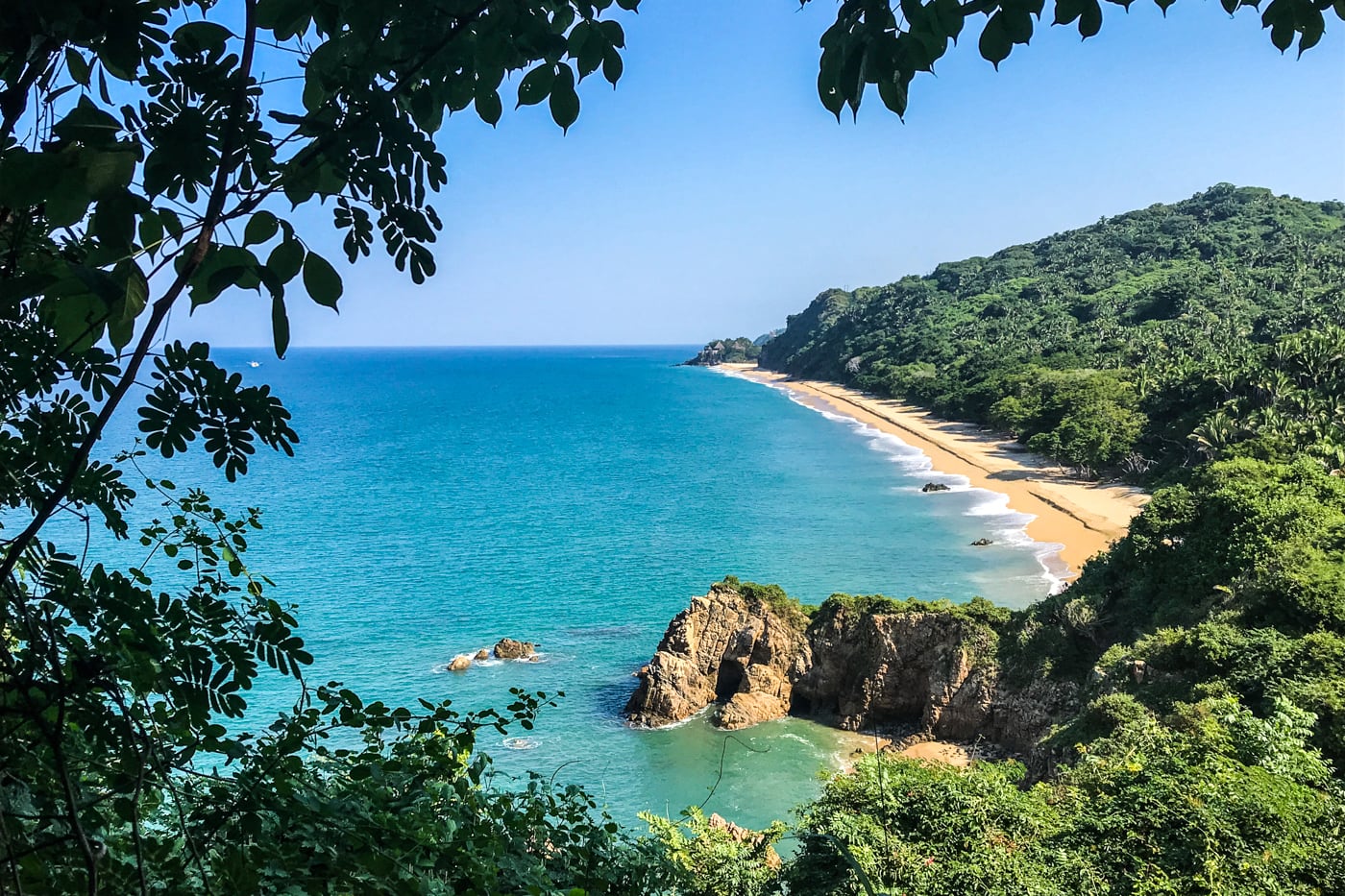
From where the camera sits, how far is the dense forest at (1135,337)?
37031mm

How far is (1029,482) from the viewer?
45.6 meters

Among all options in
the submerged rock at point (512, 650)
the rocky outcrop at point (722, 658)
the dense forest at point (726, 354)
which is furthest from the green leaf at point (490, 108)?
the dense forest at point (726, 354)

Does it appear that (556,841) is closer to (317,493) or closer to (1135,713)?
(1135,713)

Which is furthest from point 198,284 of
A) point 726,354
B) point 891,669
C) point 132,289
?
point 726,354

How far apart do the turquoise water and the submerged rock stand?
20.5 inches

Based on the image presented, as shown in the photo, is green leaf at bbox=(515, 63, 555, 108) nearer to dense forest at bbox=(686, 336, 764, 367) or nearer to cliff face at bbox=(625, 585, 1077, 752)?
cliff face at bbox=(625, 585, 1077, 752)

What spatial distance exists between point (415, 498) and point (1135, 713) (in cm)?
4160

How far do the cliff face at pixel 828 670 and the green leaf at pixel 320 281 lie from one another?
1863cm

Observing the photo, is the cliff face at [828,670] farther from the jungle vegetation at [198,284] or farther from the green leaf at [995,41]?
the green leaf at [995,41]

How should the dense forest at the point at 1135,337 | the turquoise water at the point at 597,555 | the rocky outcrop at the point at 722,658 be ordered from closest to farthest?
1. the turquoise water at the point at 597,555
2. the rocky outcrop at the point at 722,658
3. the dense forest at the point at 1135,337

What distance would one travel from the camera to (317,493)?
4856 centimetres

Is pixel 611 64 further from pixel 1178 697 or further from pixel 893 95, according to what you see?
pixel 1178 697

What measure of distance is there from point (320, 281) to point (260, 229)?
0.11 meters

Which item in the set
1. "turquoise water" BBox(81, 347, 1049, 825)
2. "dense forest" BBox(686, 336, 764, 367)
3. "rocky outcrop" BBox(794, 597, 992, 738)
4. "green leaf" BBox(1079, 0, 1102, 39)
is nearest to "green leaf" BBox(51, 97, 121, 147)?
"green leaf" BBox(1079, 0, 1102, 39)
